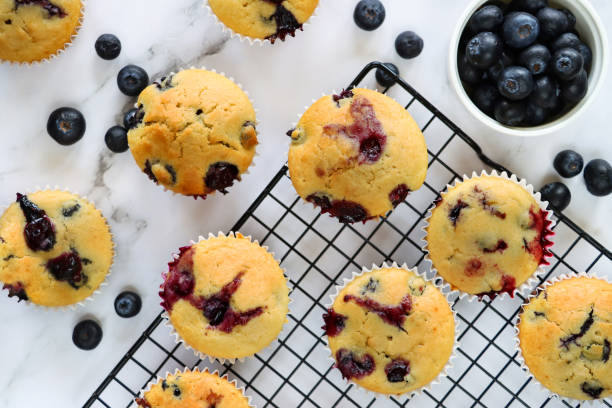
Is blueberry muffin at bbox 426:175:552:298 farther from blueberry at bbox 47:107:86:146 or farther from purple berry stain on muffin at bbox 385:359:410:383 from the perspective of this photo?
blueberry at bbox 47:107:86:146

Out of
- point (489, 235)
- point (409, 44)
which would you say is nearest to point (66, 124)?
point (409, 44)

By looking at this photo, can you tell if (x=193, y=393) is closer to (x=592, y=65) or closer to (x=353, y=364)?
(x=353, y=364)

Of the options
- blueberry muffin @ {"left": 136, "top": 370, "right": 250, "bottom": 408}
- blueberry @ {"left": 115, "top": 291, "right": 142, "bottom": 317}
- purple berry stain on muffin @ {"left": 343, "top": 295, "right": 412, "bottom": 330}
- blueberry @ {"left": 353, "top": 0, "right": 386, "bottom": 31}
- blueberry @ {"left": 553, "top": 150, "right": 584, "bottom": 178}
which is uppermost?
blueberry @ {"left": 553, "top": 150, "right": 584, "bottom": 178}

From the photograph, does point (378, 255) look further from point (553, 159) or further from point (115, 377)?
point (115, 377)

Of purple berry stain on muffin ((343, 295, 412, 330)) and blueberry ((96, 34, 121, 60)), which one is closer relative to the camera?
purple berry stain on muffin ((343, 295, 412, 330))

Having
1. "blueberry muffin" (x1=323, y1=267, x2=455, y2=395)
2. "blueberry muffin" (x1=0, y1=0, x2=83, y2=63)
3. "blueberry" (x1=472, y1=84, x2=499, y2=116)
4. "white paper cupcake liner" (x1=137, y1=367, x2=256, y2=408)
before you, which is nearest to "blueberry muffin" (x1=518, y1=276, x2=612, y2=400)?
"blueberry muffin" (x1=323, y1=267, x2=455, y2=395)

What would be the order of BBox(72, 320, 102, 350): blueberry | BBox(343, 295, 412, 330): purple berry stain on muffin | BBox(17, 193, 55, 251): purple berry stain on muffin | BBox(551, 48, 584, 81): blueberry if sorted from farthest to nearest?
BBox(72, 320, 102, 350): blueberry < BBox(17, 193, 55, 251): purple berry stain on muffin < BBox(343, 295, 412, 330): purple berry stain on muffin < BBox(551, 48, 584, 81): blueberry

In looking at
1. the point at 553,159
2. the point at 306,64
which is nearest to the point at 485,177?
the point at 553,159

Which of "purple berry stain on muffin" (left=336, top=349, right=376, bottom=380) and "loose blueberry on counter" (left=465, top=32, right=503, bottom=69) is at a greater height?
"loose blueberry on counter" (left=465, top=32, right=503, bottom=69)
